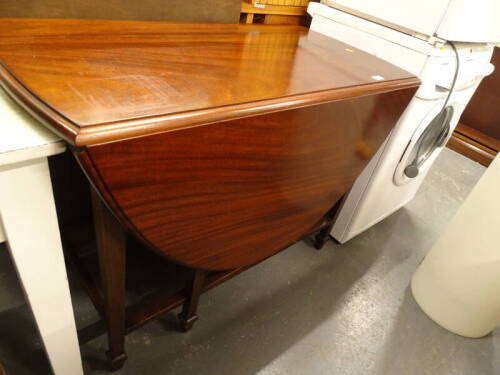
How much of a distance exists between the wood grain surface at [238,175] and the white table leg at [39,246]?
0.35ft

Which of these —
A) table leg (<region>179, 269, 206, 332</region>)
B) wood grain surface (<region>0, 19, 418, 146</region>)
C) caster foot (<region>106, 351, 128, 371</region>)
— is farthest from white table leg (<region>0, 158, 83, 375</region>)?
table leg (<region>179, 269, 206, 332</region>)

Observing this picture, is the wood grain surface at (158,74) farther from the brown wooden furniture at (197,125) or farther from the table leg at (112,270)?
the table leg at (112,270)

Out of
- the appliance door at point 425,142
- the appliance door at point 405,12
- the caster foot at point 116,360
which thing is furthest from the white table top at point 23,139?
the appliance door at point 425,142

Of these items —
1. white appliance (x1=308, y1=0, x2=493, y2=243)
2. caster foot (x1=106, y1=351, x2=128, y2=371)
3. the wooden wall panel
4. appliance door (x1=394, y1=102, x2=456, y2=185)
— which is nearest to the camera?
the wooden wall panel

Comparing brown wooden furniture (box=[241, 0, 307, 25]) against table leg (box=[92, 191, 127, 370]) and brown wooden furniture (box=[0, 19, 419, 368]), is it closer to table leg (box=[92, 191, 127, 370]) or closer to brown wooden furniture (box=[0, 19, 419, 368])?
brown wooden furniture (box=[0, 19, 419, 368])

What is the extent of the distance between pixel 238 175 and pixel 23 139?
364 mm

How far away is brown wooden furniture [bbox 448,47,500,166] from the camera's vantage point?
254cm

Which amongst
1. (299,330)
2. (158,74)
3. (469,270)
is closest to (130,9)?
(158,74)

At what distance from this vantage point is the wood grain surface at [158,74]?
515 millimetres

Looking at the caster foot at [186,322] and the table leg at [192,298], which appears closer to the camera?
the table leg at [192,298]

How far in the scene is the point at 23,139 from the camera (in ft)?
1.62

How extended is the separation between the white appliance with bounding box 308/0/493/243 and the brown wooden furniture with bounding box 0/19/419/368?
0.12 metres

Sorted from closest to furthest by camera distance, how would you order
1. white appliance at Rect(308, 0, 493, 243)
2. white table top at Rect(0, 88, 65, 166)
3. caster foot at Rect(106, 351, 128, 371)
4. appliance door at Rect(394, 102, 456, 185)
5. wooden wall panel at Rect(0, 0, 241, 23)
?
white table top at Rect(0, 88, 65, 166)
wooden wall panel at Rect(0, 0, 241, 23)
caster foot at Rect(106, 351, 128, 371)
white appliance at Rect(308, 0, 493, 243)
appliance door at Rect(394, 102, 456, 185)

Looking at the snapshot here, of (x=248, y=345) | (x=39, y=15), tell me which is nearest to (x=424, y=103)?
(x=248, y=345)
